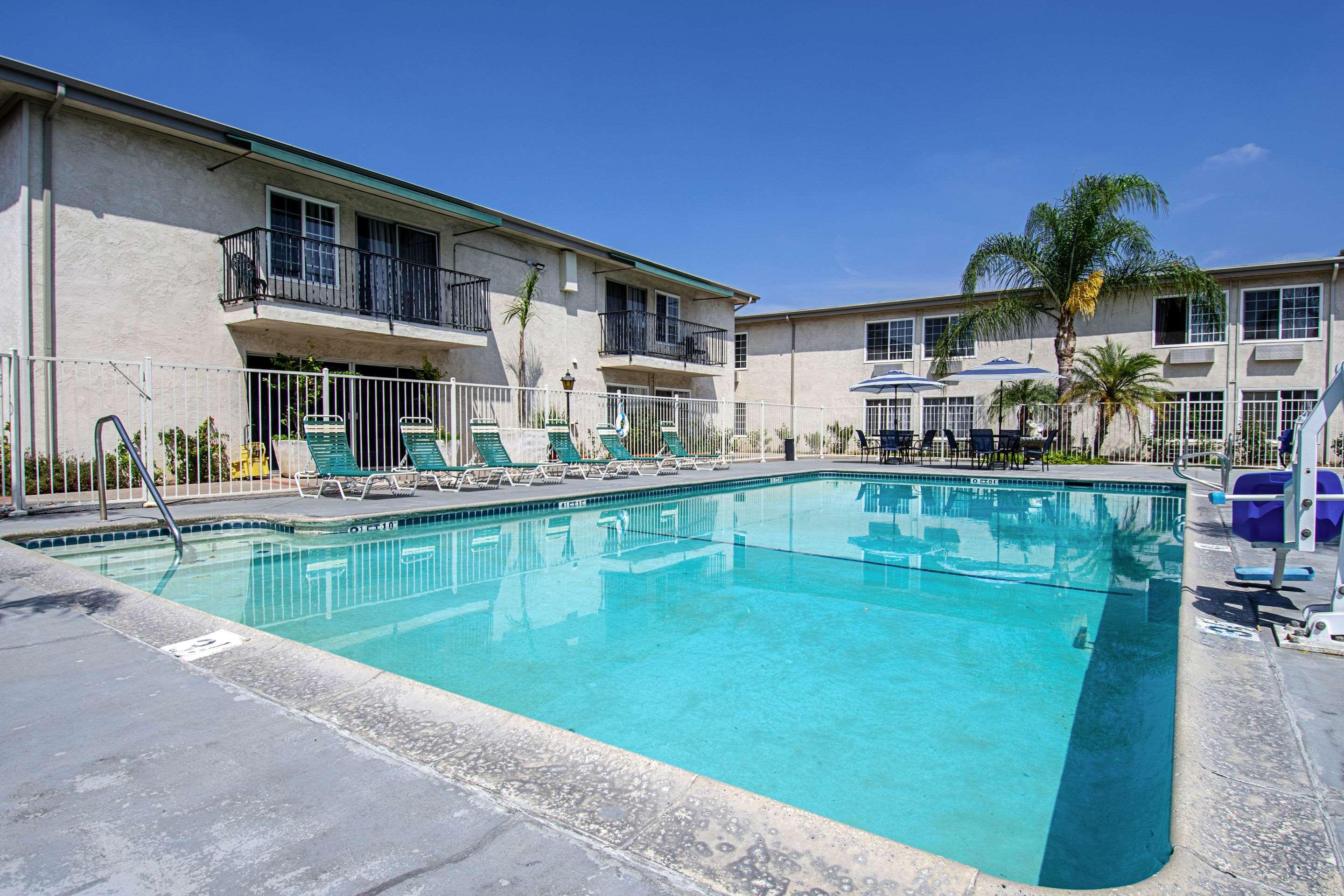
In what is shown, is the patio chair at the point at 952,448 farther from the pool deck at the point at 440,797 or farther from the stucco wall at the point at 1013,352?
the pool deck at the point at 440,797

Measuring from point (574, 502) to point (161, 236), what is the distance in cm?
758

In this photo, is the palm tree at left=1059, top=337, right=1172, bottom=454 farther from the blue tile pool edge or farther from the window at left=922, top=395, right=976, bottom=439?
the blue tile pool edge

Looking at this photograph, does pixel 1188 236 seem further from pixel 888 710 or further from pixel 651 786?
pixel 651 786

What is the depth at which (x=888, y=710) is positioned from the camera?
127 inches

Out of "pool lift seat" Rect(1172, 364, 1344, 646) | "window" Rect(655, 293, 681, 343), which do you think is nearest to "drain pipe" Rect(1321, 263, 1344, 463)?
"window" Rect(655, 293, 681, 343)

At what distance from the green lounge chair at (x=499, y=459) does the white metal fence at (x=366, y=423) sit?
0.43 metres

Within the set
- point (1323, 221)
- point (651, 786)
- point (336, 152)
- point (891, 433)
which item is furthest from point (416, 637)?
point (1323, 221)

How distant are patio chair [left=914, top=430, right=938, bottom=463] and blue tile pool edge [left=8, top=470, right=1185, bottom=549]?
2.17 m

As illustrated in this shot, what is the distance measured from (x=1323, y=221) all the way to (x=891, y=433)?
1283cm

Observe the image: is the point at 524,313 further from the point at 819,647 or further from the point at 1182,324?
the point at 1182,324

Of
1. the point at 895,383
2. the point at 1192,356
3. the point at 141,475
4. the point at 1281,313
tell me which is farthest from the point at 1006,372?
the point at 141,475

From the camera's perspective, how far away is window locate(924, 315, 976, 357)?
21.7 meters

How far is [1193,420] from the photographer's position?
18234 millimetres

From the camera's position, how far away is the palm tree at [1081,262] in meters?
16.8
